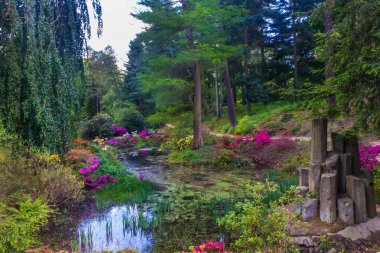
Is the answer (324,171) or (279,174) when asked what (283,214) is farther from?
(279,174)

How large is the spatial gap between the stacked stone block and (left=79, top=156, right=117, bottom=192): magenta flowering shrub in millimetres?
5521

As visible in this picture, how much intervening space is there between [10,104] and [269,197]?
5.99m

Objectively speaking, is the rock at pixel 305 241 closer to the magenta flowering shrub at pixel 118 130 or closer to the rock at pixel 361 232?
the rock at pixel 361 232

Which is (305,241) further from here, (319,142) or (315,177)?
(319,142)

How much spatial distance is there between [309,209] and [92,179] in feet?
19.5

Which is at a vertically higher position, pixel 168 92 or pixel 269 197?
pixel 168 92

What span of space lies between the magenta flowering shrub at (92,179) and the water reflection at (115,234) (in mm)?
1846

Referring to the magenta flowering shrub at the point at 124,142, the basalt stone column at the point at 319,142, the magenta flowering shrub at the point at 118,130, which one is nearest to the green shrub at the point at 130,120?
the magenta flowering shrub at the point at 118,130

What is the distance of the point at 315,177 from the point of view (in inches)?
195

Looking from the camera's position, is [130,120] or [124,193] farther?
[130,120]

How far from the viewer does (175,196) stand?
791cm

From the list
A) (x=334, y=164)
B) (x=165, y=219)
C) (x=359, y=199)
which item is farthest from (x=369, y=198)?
(x=165, y=219)

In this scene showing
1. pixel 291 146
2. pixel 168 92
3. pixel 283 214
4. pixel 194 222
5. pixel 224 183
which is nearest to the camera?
pixel 283 214

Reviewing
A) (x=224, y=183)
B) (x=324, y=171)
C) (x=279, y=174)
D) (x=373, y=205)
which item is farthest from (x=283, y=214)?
(x=279, y=174)
